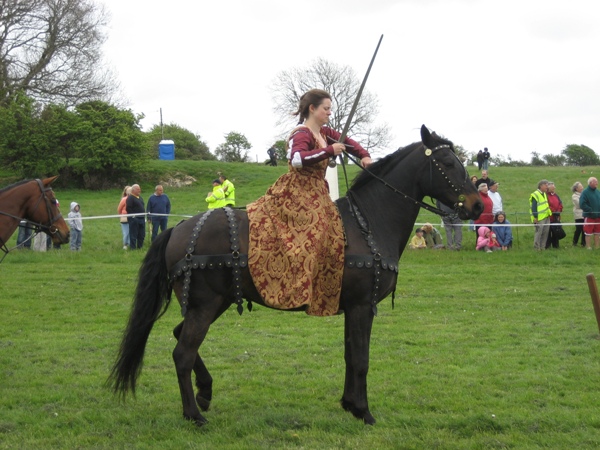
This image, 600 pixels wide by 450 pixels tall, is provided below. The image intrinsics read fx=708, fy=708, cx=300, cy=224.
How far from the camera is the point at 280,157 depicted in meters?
54.5

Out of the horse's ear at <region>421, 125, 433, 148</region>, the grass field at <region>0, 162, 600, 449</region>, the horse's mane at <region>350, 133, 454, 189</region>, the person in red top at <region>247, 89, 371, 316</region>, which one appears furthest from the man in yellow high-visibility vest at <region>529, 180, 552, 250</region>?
the person in red top at <region>247, 89, 371, 316</region>

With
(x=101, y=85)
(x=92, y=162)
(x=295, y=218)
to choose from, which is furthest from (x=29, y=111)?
(x=295, y=218)

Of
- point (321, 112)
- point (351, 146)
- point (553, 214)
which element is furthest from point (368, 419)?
point (553, 214)

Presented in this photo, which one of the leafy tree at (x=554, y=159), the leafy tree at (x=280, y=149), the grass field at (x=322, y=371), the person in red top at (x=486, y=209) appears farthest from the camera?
the leafy tree at (x=554, y=159)

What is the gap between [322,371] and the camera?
805cm

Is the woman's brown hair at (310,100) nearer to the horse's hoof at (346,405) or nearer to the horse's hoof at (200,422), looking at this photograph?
the horse's hoof at (346,405)

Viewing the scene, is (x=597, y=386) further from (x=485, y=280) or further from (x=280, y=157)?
(x=280, y=157)

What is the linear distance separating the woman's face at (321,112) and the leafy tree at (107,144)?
98.1ft

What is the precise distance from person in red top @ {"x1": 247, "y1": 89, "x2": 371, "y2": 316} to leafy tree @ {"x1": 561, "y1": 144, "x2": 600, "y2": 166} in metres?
52.1

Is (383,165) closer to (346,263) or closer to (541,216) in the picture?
(346,263)

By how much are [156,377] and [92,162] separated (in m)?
29.4

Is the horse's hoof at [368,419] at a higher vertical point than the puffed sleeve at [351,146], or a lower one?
lower

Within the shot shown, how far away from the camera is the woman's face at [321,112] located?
6.52 metres

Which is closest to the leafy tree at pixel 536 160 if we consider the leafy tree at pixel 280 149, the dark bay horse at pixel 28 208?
the leafy tree at pixel 280 149
